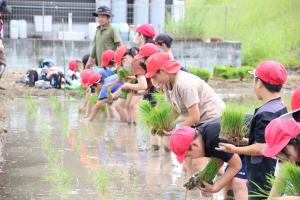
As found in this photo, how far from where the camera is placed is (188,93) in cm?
673

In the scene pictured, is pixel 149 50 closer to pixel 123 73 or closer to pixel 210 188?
pixel 123 73

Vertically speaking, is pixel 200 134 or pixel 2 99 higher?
pixel 200 134

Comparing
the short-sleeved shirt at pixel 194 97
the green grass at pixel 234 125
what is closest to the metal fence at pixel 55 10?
the short-sleeved shirt at pixel 194 97

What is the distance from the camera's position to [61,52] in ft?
62.0

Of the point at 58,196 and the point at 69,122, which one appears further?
the point at 69,122

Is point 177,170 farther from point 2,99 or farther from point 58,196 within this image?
point 2,99

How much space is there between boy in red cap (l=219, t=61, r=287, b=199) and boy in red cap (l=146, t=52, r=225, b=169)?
139 centimetres

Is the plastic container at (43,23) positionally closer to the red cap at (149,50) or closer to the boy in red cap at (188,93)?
the red cap at (149,50)

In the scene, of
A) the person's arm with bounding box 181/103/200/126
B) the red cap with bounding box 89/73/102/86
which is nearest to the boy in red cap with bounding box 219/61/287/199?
the person's arm with bounding box 181/103/200/126

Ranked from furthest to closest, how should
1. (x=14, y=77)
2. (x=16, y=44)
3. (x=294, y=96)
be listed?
(x=16, y=44), (x=14, y=77), (x=294, y=96)

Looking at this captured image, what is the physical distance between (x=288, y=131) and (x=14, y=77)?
14.1 metres

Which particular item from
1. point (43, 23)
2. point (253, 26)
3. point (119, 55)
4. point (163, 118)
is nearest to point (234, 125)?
point (163, 118)

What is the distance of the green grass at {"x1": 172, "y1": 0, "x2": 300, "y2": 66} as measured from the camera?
20797 millimetres

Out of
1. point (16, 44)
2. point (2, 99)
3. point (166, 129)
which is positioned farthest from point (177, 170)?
point (16, 44)
